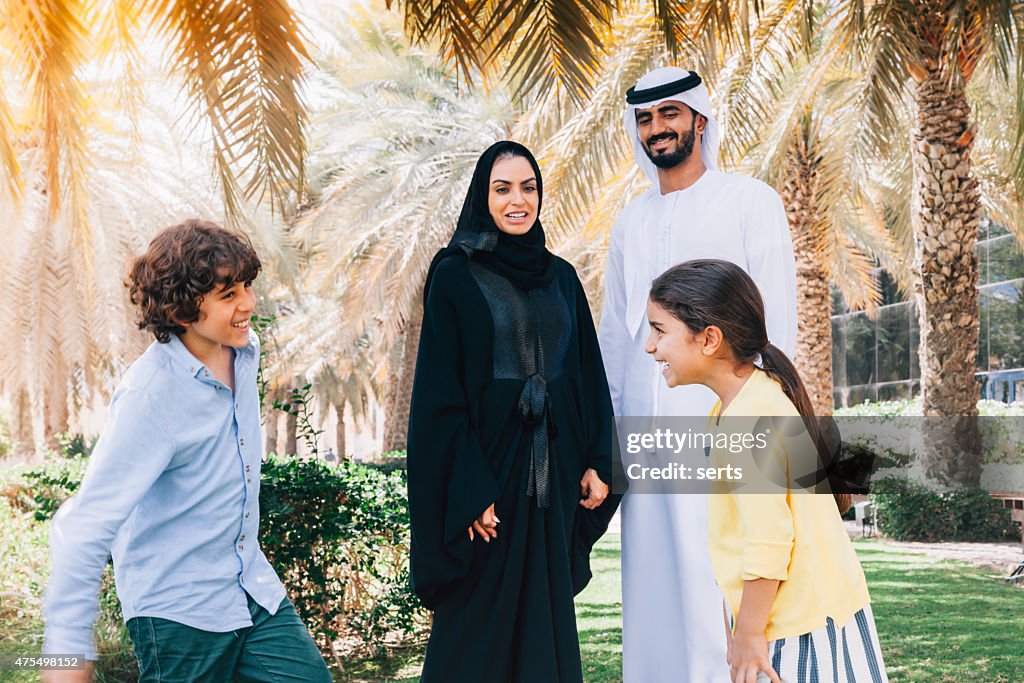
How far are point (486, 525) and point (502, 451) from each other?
0.77ft

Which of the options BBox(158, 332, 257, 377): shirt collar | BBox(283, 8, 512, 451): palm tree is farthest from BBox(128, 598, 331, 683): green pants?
BBox(283, 8, 512, 451): palm tree

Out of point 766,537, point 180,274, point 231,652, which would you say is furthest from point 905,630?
point 180,274

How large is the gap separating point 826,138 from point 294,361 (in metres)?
13.4

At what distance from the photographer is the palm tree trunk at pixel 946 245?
998cm

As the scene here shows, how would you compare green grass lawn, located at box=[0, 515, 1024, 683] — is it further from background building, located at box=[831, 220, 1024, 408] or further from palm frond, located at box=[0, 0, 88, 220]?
background building, located at box=[831, 220, 1024, 408]

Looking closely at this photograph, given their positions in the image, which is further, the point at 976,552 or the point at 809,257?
the point at 809,257

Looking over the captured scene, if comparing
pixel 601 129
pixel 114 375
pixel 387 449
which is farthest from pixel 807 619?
pixel 114 375

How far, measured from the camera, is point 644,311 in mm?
3891

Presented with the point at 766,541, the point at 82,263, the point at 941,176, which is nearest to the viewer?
the point at 766,541

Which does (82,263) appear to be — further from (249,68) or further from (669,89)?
(669,89)

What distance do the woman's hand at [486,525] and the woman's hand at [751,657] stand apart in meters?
0.94

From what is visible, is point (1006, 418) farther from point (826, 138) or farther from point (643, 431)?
point (643, 431)

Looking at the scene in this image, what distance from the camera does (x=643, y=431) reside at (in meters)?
3.79

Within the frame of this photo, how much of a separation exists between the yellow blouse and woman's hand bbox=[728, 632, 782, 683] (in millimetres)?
57
